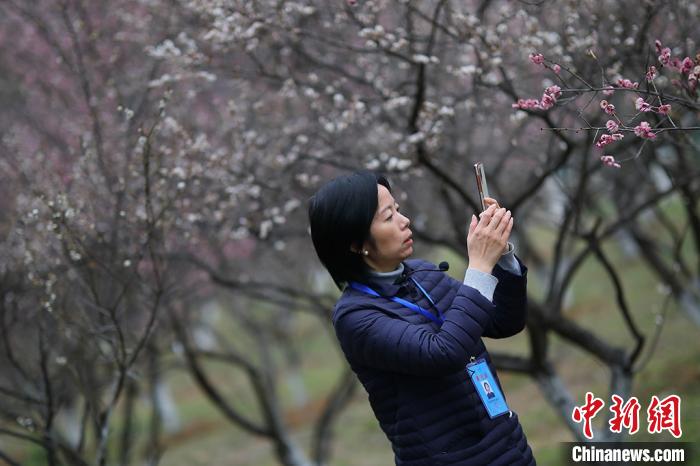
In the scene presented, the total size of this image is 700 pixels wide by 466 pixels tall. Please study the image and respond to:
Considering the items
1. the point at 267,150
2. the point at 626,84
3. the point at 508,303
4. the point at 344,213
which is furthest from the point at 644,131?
the point at 267,150

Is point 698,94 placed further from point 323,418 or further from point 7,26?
point 7,26

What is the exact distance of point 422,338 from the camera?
2650 mm

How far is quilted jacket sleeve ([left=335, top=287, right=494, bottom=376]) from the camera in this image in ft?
8.61

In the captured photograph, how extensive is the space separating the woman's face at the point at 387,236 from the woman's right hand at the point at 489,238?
0.85 ft

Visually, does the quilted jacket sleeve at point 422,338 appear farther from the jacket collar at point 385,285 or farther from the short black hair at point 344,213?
the short black hair at point 344,213

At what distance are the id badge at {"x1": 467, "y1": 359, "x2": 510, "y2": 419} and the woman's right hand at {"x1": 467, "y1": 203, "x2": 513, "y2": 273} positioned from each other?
387mm

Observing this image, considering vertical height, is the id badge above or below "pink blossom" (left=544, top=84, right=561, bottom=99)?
below

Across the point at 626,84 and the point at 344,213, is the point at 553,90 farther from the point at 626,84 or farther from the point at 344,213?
the point at 344,213

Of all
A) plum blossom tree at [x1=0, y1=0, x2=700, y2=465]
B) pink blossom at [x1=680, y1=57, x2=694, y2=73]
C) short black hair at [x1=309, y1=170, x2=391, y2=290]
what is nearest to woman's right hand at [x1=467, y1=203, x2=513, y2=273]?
short black hair at [x1=309, y1=170, x2=391, y2=290]

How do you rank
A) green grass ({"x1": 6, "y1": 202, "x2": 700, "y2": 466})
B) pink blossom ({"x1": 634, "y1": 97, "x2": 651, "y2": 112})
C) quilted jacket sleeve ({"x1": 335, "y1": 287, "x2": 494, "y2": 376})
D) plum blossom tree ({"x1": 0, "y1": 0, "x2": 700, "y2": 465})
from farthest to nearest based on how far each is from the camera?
green grass ({"x1": 6, "y1": 202, "x2": 700, "y2": 466}), plum blossom tree ({"x1": 0, "y1": 0, "x2": 700, "y2": 465}), pink blossom ({"x1": 634, "y1": 97, "x2": 651, "y2": 112}), quilted jacket sleeve ({"x1": 335, "y1": 287, "x2": 494, "y2": 376})

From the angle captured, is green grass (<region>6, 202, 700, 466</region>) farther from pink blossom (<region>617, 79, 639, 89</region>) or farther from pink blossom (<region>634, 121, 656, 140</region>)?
pink blossom (<region>634, 121, 656, 140</region>)

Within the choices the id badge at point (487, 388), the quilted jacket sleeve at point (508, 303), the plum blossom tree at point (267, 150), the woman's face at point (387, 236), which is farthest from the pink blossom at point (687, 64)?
the id badge at point (487, 388)

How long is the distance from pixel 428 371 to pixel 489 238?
1.63ft

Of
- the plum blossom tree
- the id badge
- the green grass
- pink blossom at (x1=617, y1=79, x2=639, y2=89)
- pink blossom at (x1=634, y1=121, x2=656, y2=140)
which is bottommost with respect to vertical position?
the green grass
